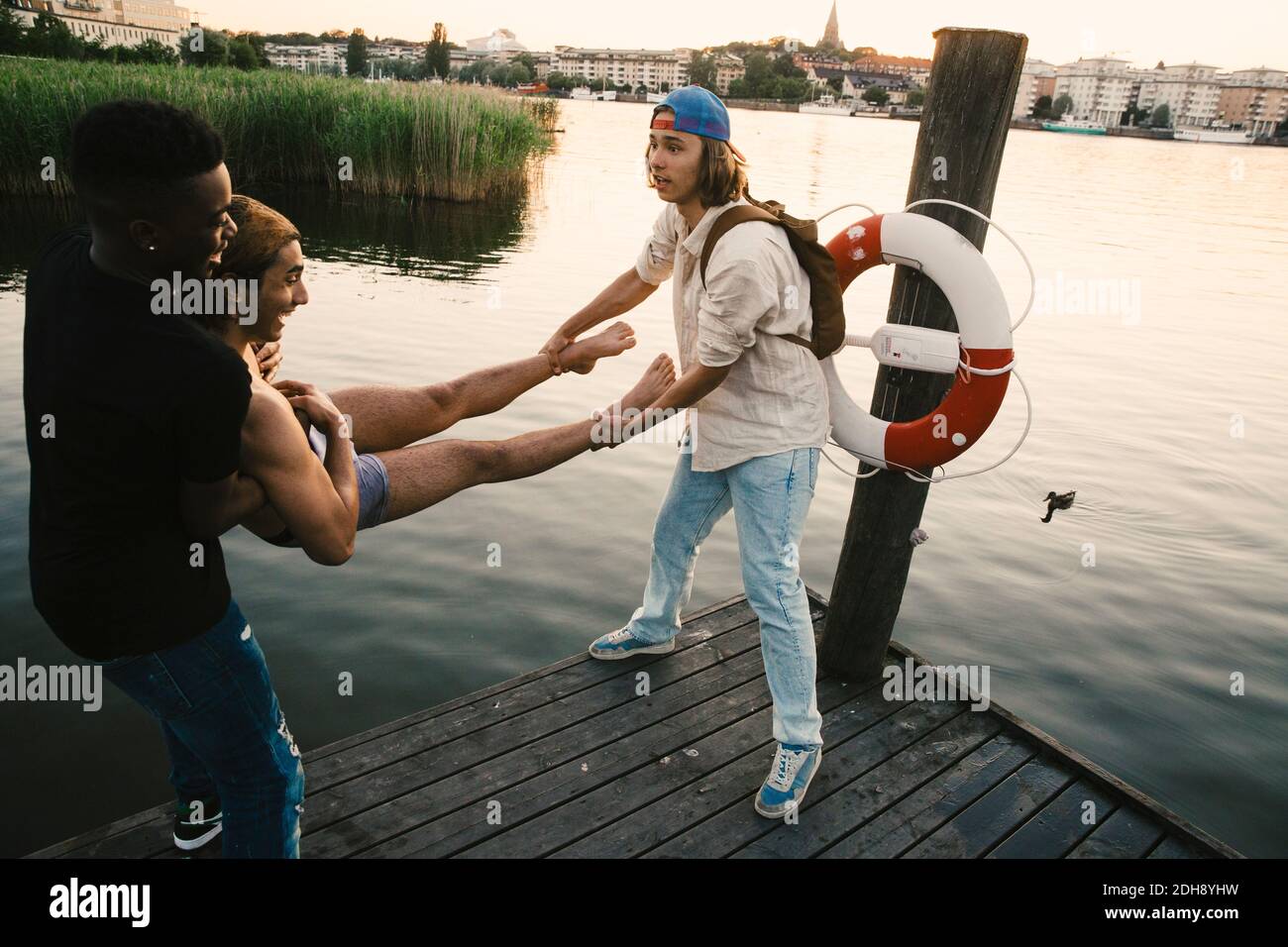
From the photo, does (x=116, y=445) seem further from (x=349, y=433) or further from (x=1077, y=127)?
(x=1077, y=127)

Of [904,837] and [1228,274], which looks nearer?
[904,837]

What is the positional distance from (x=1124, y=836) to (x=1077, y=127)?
118 m

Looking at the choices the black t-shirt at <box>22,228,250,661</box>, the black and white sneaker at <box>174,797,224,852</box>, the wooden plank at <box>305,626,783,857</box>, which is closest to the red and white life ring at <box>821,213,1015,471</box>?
the wooden plank at <box>305,626,783,857</box>

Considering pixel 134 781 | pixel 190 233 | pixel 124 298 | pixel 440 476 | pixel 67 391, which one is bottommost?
pixel 134 781

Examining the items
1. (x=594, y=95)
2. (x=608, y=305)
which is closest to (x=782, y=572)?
(x=608, y=305)

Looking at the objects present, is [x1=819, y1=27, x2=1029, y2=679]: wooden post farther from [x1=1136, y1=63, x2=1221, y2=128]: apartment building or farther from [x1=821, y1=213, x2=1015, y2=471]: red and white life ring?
[x1=1136, y1=63, x2=1221, y2=128]: apartment building

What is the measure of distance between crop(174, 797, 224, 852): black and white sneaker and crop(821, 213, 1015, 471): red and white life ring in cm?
208

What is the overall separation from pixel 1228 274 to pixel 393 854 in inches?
605

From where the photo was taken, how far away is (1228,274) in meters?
13.4

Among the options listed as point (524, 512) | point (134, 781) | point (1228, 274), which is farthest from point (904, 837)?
point (1228, 274)

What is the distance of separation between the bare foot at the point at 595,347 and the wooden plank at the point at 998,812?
1800 millimetres
